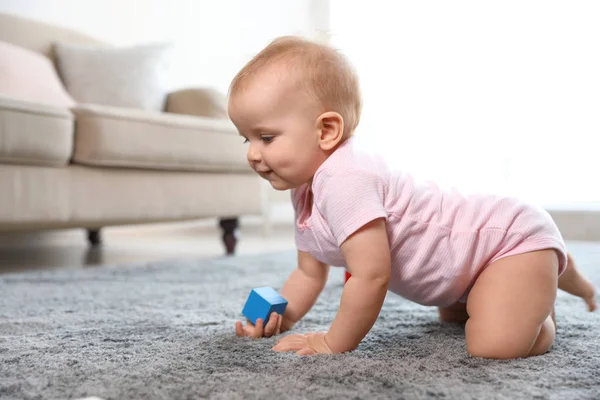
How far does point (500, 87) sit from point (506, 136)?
24 centimetres

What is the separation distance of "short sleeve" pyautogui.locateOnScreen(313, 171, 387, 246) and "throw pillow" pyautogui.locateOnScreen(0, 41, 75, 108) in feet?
4.73

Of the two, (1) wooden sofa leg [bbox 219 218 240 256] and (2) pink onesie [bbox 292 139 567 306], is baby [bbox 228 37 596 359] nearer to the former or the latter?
(2) pink onesie [bbox 292 139 567 306]

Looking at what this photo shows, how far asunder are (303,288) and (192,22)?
289 centimetres

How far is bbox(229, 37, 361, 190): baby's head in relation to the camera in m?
0.75

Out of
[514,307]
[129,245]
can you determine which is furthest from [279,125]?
[129,245]

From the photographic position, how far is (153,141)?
1769mm

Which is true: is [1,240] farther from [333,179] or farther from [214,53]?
[333,179]

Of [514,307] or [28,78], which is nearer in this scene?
[514,307]

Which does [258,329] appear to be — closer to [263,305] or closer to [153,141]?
[263,305]

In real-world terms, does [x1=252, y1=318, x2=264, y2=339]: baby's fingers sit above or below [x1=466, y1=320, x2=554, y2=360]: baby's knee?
below

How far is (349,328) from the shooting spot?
728 mm

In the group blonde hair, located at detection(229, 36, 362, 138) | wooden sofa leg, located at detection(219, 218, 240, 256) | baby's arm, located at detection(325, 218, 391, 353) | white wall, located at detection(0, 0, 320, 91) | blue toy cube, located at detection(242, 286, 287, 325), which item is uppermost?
white wall, located at detection(0, 0, 320, 91)

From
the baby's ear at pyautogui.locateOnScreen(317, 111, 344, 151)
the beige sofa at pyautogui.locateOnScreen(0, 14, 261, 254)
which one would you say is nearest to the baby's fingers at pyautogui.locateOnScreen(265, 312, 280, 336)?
the baby's ear at pyautogui.locateOnScreen(317, 111, 344, 151)

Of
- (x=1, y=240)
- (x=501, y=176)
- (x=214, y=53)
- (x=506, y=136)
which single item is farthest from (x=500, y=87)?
(x=1, y=240)
